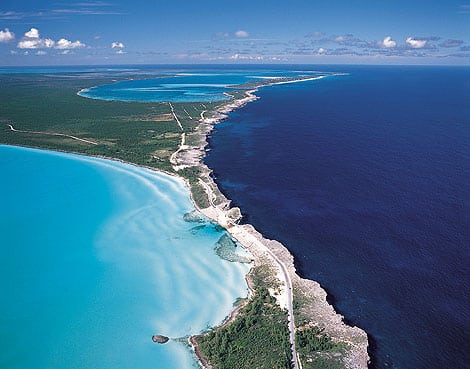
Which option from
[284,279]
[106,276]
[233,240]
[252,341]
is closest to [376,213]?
[233,240]

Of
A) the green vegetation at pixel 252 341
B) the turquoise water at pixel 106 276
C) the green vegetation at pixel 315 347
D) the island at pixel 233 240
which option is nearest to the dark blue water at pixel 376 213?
the island at pixel 233 240

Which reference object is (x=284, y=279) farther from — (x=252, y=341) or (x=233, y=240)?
(x=233, y=240)

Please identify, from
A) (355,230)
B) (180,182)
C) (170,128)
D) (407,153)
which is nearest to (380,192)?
(355,230)

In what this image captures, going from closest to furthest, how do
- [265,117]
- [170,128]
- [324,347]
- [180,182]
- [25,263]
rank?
[324,347] < [25,263] < [180,182] < [170,128] < [265,117]

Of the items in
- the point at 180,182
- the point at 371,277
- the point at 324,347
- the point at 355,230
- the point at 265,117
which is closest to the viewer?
the point at 324,347

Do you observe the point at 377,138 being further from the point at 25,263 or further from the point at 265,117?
the point at 25,263

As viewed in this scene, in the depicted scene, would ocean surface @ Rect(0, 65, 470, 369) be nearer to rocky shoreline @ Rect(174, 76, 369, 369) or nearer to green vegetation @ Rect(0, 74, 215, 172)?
rocky shoreline @ Rect(174, 76, 369, 369)
